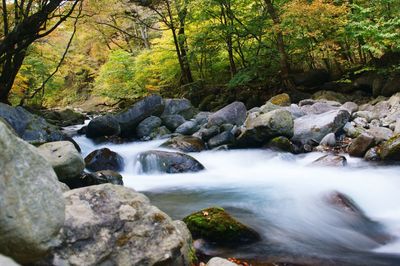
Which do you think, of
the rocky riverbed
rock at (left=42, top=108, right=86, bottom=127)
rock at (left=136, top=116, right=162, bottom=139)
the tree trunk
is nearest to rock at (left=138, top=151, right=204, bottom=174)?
the rocky riverbed

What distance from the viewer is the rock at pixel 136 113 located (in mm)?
12930

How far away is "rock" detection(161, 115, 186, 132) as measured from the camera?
1333 cm

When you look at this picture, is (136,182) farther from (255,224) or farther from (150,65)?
(150,65)

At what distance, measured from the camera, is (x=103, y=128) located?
12602 mm

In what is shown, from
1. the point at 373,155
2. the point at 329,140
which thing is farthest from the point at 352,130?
the point at 373,155

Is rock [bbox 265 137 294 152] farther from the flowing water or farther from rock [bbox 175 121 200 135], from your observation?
rock [bbox 175 121 200 135]

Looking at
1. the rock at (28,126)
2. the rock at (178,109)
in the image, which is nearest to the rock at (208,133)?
the rock at (178,109)

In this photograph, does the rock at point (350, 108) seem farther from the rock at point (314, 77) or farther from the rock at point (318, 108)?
the rock at point (314, 77)

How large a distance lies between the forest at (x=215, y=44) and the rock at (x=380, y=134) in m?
2.93

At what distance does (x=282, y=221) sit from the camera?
18.8 feet

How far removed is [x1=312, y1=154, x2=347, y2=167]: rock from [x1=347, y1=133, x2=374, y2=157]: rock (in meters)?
0.57

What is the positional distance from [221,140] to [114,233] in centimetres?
804

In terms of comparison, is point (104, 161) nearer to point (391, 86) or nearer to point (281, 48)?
point (281, 48)

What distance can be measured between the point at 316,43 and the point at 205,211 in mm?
10050
